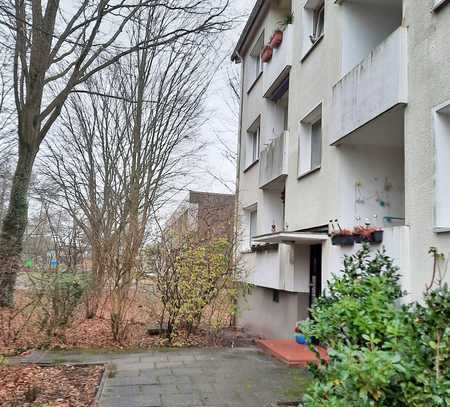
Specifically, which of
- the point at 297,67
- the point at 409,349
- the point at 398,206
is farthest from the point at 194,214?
the point at 409,349

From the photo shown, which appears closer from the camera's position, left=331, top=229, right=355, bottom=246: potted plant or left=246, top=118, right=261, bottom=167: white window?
left=331, top=229, right=355, bottom=246: potted plant

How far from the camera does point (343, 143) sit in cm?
803

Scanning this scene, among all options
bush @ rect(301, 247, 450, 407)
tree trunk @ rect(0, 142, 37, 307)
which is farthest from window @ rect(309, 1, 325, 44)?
tree trunk @ rect(0, 142, 37, 307)

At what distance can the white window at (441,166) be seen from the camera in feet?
17.1

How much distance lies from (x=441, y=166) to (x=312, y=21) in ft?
22.0

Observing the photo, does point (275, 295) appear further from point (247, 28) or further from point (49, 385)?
point (247, 28)

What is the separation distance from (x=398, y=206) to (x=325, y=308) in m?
4.23

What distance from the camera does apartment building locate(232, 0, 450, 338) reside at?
5.51m

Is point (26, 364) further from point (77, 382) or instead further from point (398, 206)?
point (398, 206)

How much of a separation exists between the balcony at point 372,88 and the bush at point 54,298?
6473 mm

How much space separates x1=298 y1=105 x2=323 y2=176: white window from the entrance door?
176cm

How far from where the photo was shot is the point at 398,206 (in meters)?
8.10

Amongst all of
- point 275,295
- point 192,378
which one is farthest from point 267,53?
point 192,378

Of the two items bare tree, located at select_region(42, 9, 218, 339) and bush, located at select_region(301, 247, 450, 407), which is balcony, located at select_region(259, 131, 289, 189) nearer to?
bare tree, located at select_region(42, 9, 218, 339)
